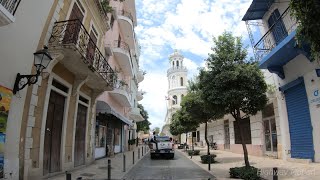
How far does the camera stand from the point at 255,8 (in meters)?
17.0

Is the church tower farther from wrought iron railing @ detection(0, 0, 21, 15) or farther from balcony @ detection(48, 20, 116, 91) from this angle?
wrought iron railing @ detection(0, 0, 21, 15)

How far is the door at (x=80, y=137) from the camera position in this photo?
15516mm

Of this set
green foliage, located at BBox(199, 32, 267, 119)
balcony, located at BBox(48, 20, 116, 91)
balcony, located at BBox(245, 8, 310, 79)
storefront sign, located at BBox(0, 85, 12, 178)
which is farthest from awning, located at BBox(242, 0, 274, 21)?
storefront sign, located at BBox(0, 85, 12, 178)

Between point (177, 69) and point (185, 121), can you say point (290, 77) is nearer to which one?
point (185, 121)

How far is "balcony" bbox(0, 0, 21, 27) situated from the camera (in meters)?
6.97

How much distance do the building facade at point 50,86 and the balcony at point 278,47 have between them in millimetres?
8228

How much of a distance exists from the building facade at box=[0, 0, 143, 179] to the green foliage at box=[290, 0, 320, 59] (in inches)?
242

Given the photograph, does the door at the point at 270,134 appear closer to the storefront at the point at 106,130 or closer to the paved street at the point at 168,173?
the paved street at the point at 168,173

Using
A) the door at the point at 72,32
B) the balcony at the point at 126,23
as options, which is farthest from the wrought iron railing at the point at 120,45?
the door at the point at 72,32

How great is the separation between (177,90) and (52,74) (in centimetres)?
6833

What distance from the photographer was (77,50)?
11.5m

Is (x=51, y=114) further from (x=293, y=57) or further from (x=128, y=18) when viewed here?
(x=128, y=18)

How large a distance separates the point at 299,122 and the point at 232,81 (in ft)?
16.8

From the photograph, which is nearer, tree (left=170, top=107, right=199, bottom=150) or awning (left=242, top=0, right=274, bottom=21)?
awning (left=242, top=0, right=274, bottom=21)
